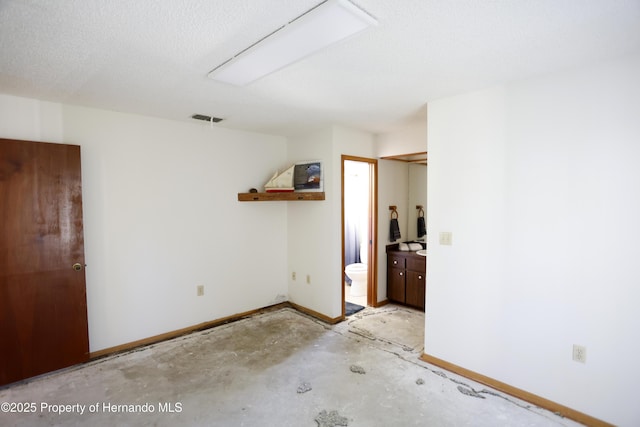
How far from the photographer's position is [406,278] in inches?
163

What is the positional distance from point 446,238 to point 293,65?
1.86 m

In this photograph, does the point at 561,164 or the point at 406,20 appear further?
the point at 561,164

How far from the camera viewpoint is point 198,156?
11.5 feet

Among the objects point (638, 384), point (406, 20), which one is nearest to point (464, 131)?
point (406, 20)

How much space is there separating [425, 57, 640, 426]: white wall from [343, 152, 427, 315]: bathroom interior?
51.0 inches

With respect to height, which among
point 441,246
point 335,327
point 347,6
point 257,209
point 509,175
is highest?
point 347,6

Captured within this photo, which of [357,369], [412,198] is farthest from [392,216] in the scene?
[357,369]

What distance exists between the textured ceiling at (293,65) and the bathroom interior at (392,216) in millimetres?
1651

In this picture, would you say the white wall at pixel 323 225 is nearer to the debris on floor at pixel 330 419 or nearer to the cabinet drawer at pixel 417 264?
the cabinet drawer at pixel 417 264

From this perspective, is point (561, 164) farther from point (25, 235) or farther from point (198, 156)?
point (25, 235)

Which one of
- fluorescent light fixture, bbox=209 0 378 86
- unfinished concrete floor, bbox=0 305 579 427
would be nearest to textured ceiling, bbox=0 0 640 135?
fluorescent light fixture, bbox=209 0 378 86

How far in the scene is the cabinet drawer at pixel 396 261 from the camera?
A: 4.18m

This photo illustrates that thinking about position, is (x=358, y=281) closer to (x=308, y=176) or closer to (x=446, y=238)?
(x=308, y=176)

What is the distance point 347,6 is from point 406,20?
1.06 ft
